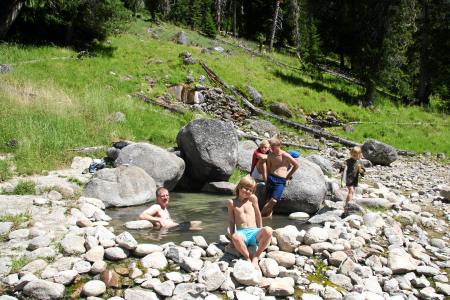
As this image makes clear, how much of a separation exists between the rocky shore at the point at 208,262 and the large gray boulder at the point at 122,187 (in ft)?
2.12

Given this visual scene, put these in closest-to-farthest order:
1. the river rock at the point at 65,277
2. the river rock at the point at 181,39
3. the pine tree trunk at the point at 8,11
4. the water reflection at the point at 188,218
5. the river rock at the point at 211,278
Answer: the river rock at the point at 65,277 → the river rock at the point at 211,278 → the water reflection at the point at 188,218 → the pine tree trunk at the point at 8,11 → the river rock at the point at 181,39

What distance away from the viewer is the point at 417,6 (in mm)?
24266

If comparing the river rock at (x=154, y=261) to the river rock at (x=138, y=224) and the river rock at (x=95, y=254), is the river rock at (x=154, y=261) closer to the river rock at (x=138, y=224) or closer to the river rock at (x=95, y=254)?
the river rock at (x=95, y=254)

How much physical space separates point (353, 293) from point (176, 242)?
2.59 metres

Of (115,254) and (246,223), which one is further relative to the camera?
Result: (246,223)

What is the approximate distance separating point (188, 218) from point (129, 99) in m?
8.19

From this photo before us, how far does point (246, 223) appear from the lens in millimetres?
4602

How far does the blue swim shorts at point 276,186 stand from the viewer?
656 centimetres

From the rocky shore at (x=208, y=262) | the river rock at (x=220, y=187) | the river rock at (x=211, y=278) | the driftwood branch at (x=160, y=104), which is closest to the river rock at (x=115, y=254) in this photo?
the rocky shore at (x=208, y=262)

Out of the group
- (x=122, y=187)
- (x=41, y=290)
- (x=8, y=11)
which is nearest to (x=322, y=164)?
(x=122, y=187)

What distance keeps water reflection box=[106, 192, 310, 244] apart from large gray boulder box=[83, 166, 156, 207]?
0.64ft

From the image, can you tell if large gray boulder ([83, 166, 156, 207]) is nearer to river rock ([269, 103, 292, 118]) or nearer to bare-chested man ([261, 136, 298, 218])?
bare-chested man ([261, 136, 298, 218])

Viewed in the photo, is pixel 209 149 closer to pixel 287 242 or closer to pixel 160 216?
pixel 160 216

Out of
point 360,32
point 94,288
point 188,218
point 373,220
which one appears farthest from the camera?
point 360,32
